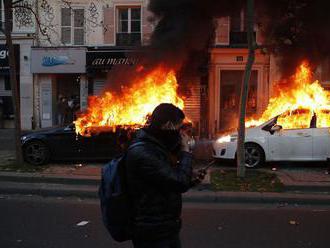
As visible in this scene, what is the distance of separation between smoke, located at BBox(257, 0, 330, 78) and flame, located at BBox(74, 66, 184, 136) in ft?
8.67

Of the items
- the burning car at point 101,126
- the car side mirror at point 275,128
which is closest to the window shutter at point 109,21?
the burning car at point 101,126

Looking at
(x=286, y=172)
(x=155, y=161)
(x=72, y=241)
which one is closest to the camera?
(x=155, y=161)

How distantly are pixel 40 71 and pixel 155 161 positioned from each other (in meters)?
19.3

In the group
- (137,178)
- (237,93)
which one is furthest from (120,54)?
(137,178)

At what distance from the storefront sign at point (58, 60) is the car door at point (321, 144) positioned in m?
12.6

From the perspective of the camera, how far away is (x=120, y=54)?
68.4 feet

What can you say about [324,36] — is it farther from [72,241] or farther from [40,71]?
[40,71]

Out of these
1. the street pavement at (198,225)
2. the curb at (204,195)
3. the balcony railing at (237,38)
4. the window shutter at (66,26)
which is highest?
the window shutter at (66,26)

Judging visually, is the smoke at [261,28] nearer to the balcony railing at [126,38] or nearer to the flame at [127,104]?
the flame at [127,104]

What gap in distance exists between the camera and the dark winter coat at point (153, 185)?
10.0ft

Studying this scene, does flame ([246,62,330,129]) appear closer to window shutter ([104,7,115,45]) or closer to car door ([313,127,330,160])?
car door ([313,127,330,160])

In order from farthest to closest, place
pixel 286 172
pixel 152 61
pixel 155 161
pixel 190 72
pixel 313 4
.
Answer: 1. pixel 190 72
2. pixel 152 61
3. pixel 286 172
4. pixel 313 4
5. pixel 155 161

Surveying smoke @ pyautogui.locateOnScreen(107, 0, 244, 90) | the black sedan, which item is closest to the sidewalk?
the black sedan

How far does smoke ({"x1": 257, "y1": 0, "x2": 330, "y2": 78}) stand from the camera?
33.2 ft
